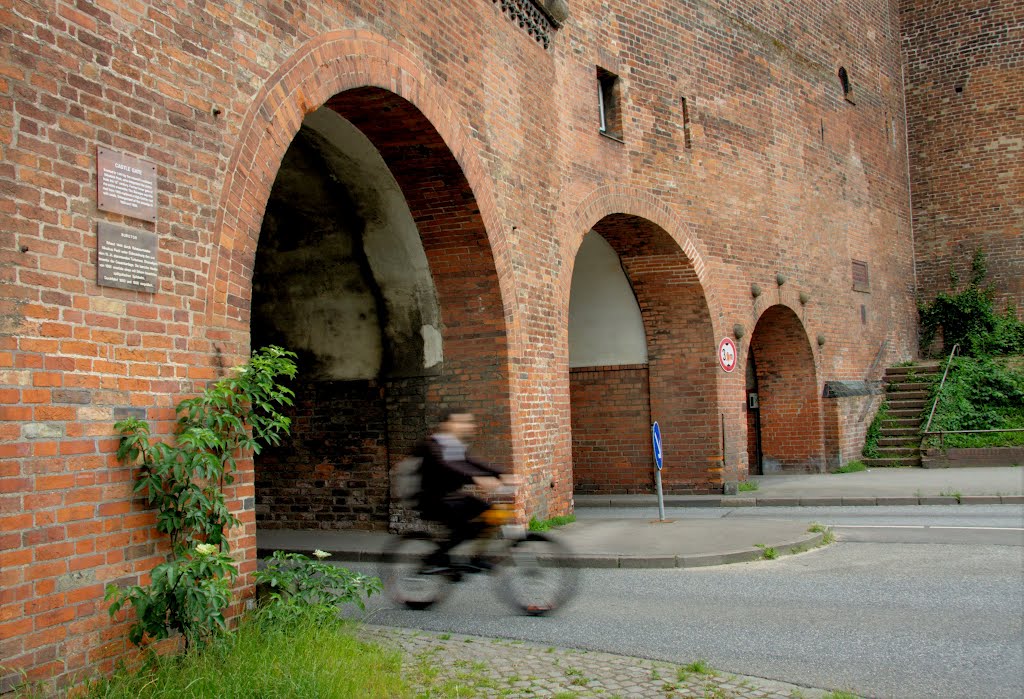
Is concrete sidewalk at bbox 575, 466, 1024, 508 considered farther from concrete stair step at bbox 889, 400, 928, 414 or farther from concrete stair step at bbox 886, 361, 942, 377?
concrete stair step at bbox 886, 361, 942, 377

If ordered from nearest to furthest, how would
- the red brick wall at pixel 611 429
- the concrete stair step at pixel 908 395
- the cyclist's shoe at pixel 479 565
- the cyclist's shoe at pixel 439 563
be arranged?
1. the cyclist's shoe at pixel 479 565
2. the cyclist's shoe at pixel 439 563
3. the red brick wall at pixel 611 429
4. the concrete stair step at pixel 908 395

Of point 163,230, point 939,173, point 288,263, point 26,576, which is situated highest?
point 939,173

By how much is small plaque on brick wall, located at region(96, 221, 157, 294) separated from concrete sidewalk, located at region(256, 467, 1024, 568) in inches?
179

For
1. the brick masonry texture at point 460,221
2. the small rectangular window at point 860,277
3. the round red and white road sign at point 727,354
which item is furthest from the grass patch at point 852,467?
the round red and white road sign at point 727,354

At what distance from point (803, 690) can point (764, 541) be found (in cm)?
518

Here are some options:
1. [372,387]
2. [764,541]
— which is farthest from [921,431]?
[372,387]

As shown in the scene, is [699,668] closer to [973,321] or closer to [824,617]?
[824,617]

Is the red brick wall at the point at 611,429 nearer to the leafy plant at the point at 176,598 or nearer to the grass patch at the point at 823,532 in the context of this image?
the grass patch at the point at 823,532

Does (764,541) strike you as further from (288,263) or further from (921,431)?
(921,431)

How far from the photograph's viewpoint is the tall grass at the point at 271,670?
4.66 metres

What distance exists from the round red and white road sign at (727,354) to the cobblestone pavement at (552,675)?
400 inches

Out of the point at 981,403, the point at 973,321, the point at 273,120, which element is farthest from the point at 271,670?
the point at 973,321

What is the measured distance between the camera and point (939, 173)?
26.2 m

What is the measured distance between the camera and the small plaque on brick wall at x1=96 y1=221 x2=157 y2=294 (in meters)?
5.34
